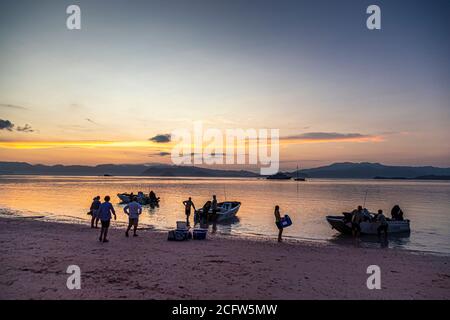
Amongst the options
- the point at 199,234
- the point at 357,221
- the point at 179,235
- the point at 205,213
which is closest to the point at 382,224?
the point at 357,221

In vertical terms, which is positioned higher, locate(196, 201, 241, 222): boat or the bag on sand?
the bag on sand

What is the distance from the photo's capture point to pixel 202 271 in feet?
37.3

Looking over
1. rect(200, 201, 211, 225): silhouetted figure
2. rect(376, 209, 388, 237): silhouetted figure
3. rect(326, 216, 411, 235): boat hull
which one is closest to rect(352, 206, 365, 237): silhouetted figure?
rect(326, 216, 411, 235): boat hull

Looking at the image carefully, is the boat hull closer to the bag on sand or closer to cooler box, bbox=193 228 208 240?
cooler box, bbox=193 228 208 240

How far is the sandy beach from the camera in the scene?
9.32m

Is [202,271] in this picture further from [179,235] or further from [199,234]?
[199,234]

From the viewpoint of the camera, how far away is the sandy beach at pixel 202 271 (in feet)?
30.6

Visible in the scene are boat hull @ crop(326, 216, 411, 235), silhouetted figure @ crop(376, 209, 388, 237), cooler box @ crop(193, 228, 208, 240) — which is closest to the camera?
cooler box @ crop(193, 228, 208, 240)

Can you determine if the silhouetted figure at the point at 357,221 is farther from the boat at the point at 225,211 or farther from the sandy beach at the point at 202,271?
the boat at the point at 225,211
